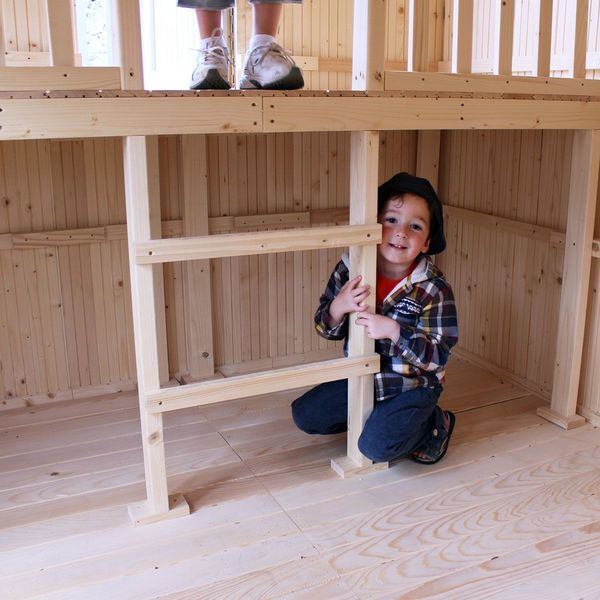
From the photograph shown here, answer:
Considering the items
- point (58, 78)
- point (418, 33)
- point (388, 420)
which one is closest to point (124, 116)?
Answer: point (58, 78)

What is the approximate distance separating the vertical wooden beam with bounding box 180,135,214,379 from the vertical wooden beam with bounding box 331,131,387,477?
0.95 m

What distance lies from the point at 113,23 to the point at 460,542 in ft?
5.32

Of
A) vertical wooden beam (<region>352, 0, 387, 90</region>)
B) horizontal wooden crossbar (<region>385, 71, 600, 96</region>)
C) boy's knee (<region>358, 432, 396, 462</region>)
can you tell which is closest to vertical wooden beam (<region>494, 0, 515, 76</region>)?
horizontal wooden crossbar (<region>385, 71, 600, 96</region>)

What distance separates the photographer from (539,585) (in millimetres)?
1860

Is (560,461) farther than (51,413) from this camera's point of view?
No

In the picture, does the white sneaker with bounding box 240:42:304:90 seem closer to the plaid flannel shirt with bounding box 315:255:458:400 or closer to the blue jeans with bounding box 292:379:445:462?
the plaid flannel shirt with bounding box 315:255:458:400

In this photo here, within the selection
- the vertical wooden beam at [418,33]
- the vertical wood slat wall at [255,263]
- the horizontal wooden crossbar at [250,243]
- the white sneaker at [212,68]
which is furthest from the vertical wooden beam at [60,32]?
the vertical wood slat wall at [255,263]

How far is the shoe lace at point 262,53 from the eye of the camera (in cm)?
207

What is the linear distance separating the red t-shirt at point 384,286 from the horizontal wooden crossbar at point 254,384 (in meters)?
0.21

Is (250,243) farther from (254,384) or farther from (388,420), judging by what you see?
(388,420)

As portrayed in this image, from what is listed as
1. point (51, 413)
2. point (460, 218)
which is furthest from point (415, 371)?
point (51, 413)

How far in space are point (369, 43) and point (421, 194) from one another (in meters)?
0.51

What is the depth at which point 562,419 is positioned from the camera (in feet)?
9.10

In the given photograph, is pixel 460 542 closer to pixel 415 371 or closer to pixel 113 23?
pixel 415 371
